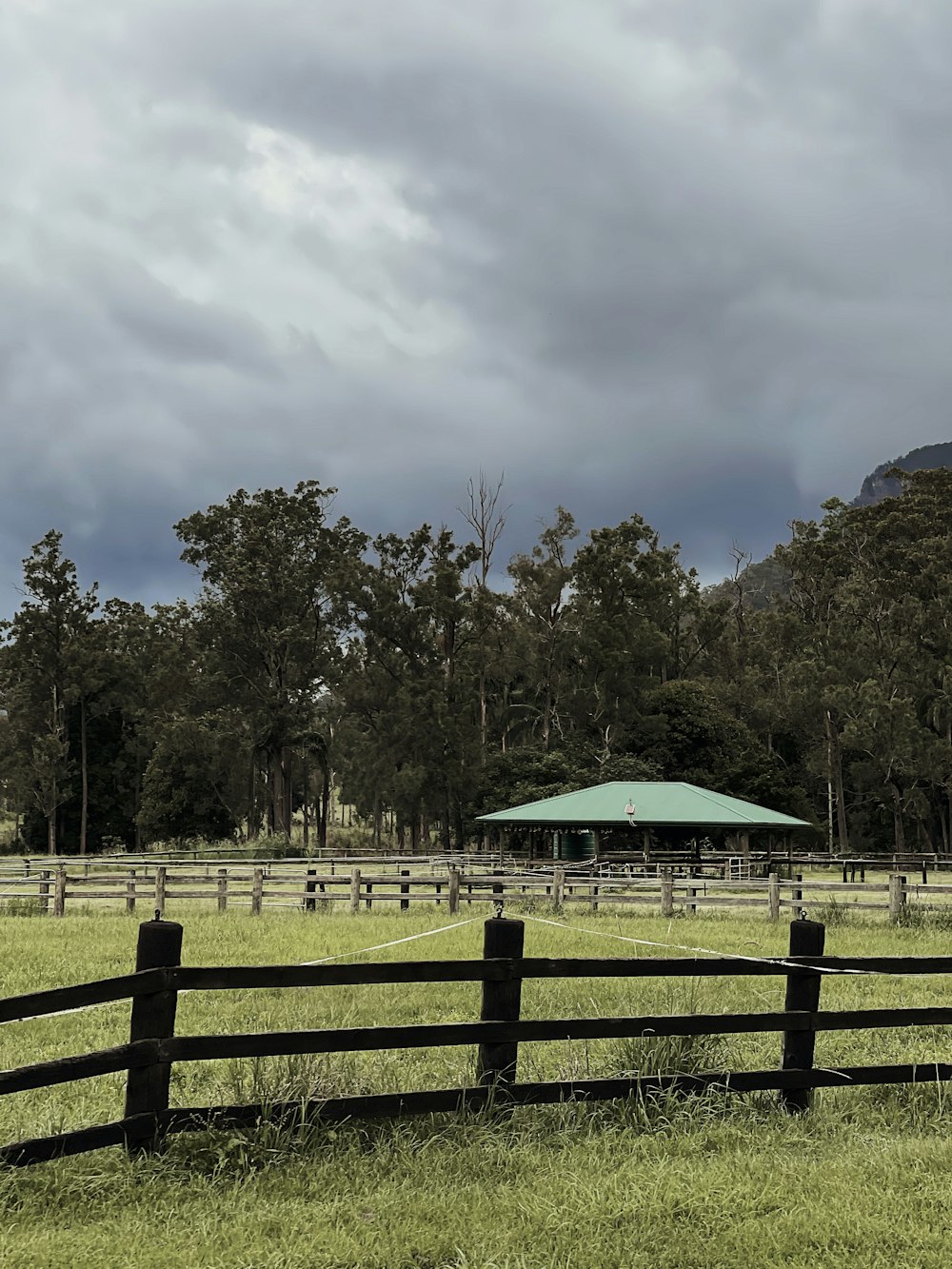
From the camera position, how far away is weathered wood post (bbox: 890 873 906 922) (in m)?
20.1

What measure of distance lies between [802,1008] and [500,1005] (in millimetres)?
1870

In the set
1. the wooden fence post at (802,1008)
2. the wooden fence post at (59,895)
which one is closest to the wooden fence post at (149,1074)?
the wooden fence post at (802,1008)

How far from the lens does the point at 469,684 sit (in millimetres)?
65750

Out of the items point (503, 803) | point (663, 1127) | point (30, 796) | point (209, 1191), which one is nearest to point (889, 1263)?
point (663, 1127)

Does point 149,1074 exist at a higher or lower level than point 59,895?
higher

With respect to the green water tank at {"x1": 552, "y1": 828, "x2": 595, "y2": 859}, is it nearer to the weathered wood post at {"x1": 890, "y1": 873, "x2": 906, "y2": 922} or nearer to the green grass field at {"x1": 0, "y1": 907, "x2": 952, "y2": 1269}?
the weathered wood post at {"x1": 890, "y1": 873, "x2": 906, "y2": 922}

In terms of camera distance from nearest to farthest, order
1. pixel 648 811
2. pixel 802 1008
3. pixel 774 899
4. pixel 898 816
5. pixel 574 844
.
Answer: pixel 802 1008
pixel 774 899
pixel 648 811
pixel 574 844
pixel 898 816

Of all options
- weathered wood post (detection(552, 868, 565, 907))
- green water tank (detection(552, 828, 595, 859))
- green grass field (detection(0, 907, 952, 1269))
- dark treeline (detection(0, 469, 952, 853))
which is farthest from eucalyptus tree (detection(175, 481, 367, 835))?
green grass field (detection(0, 907, 952, 1269))

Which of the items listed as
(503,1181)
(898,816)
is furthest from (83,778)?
(503,1181)

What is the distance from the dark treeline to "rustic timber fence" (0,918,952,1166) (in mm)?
49617

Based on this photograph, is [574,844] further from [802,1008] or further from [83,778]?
[802,1008]

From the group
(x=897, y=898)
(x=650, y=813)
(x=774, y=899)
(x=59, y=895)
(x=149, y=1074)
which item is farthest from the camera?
(x=650, y=813)

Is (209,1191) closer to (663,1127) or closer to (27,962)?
A: (663,1127)

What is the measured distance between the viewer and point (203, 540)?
72.0 metres
